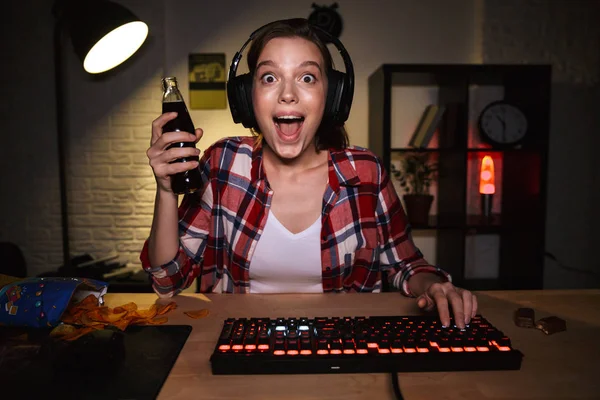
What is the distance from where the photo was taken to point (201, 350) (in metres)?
0.76

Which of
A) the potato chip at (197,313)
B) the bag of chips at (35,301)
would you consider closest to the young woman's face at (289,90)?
the potato chip at (197,313)

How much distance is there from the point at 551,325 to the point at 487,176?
2.12 m

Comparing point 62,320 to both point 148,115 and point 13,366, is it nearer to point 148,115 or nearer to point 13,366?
point 13,366

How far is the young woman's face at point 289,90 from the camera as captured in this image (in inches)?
46.1

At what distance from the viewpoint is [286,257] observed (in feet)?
4.33

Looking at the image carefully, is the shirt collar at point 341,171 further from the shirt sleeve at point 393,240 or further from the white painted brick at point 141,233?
the white painted brick at point 141,233

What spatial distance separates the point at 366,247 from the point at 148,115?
1.96 m

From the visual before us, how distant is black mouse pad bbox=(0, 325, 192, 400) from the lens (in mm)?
607

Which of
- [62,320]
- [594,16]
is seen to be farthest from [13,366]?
[594,16]

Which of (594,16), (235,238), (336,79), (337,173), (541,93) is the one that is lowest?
(235,238)

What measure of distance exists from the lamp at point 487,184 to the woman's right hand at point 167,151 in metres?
2.26

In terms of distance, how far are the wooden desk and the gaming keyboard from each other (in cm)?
1

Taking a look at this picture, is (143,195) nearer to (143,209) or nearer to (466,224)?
(143,209)

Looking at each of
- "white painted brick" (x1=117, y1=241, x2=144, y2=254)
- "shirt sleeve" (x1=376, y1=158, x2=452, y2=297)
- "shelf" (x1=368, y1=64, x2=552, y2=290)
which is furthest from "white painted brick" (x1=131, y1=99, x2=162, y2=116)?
"shirt sleeve" (x1=376, y1=158, x2=452, y2=297)
